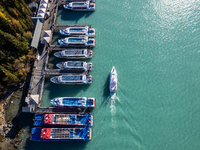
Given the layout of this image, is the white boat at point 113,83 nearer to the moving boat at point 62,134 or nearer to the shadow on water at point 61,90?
the shadow on water at point 61,90

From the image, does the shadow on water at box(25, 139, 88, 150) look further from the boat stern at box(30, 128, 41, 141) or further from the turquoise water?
the boat stern at box(30, 128, 41, 141)

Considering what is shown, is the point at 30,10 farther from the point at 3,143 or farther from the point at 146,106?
the point at 146,106

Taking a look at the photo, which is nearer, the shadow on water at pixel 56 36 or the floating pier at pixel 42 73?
the floating pier at pixel 42 73

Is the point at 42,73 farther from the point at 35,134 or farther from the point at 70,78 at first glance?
the point at 35,134

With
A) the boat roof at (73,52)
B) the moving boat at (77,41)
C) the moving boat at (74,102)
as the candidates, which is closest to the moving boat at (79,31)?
the moving boat at (77,41)

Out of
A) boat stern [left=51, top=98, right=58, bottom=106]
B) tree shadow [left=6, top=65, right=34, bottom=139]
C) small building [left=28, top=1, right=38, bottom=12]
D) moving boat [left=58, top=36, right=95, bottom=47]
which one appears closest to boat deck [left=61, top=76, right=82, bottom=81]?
boat stern [left=51, top=98, right=58, bottom=106]

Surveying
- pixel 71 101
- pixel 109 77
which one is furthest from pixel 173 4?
pixel 71 101

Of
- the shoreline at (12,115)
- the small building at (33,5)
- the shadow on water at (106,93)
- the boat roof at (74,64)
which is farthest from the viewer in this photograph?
the small building at (33,5)

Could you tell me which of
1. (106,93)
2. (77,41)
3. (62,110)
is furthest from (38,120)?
(77,41)
